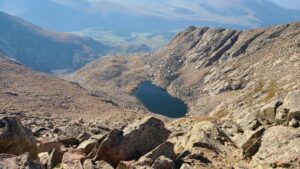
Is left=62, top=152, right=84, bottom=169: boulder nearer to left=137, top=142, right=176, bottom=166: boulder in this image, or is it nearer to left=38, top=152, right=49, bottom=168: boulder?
left=38, top=152, right=49, bottom=168: boulder

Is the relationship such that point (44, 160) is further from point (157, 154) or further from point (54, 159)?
point (157, 154)

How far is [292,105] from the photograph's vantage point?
42.3 m

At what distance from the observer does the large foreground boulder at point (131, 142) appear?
118 feet

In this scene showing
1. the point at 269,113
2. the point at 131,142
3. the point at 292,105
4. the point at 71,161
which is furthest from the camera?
the point at 269,113

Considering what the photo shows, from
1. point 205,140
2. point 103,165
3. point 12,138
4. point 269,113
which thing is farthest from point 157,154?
point 269,113

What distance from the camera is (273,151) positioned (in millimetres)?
36562

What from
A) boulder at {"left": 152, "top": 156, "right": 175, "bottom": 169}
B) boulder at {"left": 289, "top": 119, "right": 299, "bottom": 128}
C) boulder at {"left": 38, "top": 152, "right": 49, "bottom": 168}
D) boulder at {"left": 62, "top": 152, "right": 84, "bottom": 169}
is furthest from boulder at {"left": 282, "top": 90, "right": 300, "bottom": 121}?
boulder at {"left": 38, "top": 152, "right": 49, "bottom": 168}

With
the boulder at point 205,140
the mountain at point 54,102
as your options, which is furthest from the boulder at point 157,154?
the mountain at point 54,102

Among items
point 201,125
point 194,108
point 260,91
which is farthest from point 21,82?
point 201,125

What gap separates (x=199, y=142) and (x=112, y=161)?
8.57 meters

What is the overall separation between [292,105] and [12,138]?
2354 cm

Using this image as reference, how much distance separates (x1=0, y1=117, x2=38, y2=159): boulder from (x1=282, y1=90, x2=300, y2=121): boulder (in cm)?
2122

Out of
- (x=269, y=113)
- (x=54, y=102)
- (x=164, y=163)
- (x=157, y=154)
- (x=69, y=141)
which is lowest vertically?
(x=54, y=102)

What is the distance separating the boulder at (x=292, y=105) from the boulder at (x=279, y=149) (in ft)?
7.12
